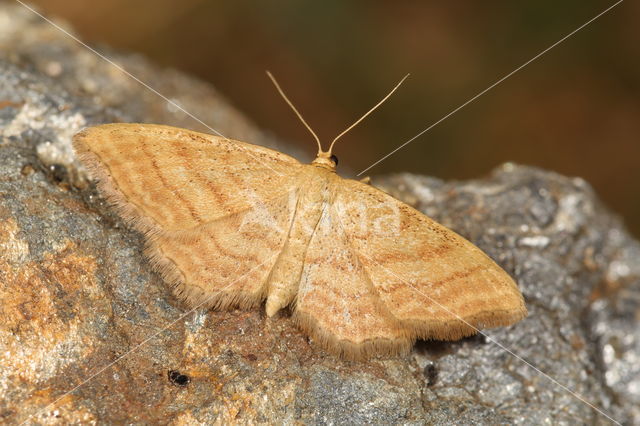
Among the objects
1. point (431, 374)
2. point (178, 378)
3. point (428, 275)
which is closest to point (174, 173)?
point (178, 378)

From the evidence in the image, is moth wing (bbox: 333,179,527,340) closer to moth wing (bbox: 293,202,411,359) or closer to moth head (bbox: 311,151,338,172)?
moth wing (bbox: 293,202,411,359)

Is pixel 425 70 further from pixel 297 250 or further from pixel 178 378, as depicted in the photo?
pixel 178 378

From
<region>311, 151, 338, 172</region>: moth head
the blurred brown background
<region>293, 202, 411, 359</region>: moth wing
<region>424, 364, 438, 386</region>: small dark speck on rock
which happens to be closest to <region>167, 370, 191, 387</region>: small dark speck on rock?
<region>293, 202, 411, 359</region>: moth wing

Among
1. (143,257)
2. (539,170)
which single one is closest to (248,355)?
(143,257)

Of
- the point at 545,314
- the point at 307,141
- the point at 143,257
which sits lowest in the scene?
the point at 307,141

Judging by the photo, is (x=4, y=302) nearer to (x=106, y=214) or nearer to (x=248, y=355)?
(x=106, y=214)

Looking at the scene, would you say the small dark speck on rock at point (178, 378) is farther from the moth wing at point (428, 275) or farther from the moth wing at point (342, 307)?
the moth wing at point (428, 275)
